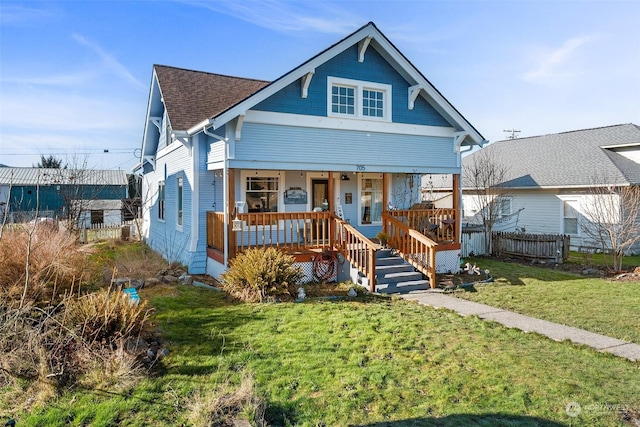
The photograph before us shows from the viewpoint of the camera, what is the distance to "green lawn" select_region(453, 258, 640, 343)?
25.8 ft

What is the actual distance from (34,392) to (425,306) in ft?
23.2

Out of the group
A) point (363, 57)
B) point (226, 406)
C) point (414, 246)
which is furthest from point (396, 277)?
point (226, 406)

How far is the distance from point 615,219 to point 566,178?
5.22 metres

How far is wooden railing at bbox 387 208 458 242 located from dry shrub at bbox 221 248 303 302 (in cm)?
482

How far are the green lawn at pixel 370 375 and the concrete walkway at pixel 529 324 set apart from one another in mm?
392

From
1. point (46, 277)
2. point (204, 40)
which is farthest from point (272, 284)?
point (204, 40)

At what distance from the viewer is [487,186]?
66.5ft

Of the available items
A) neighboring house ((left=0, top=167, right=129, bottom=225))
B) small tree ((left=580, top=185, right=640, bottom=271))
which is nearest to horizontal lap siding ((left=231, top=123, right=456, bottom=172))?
small tree ((left=580, top=185, right=640, bottom=271))

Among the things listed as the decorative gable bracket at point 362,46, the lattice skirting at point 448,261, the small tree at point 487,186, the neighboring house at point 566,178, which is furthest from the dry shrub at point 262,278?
the neighboring house at point 566,178

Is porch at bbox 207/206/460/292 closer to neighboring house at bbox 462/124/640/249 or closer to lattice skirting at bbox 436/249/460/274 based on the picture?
lattice skirting at bbox 436/249/460/274

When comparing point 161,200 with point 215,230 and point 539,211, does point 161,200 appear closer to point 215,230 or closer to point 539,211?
point 215,230

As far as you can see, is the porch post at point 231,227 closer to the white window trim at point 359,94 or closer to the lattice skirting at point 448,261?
the white window trim at point 359,94

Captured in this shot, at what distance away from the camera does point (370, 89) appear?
13.0 m

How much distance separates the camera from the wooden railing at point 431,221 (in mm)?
13000
